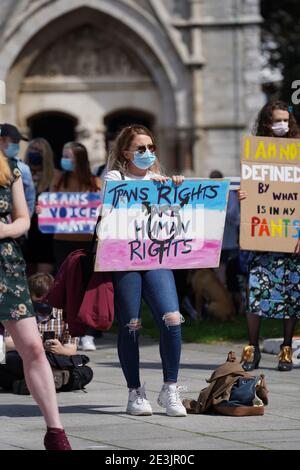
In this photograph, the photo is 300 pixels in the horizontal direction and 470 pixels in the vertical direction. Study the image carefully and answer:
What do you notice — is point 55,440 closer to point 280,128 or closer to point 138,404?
point 138,404

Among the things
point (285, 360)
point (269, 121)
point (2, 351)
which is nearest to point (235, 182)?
point (269, 121)

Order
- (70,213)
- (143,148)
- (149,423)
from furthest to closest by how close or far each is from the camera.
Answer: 1. (70,213)
2. (143,148)
3. (149,423)

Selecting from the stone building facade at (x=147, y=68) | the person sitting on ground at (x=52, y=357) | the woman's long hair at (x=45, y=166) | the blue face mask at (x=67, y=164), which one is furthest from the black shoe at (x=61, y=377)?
the stone building facade at (x=147, y=68)

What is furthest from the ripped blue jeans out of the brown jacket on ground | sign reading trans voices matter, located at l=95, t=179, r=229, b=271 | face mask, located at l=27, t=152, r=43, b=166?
face mask, located at l=27, t=152, r=43, b=166

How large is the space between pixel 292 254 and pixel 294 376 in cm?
104

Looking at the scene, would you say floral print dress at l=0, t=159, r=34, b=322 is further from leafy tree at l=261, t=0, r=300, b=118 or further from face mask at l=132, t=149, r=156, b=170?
leafy tree at l=261, t=0, r=300, b=118

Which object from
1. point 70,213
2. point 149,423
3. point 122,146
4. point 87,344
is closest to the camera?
point 149,423

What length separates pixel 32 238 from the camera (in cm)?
1488

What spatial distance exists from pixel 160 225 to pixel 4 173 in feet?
6.92

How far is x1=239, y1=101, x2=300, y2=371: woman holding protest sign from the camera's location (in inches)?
448

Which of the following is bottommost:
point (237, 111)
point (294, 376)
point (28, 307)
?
point (294, 376)

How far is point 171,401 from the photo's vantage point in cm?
883
